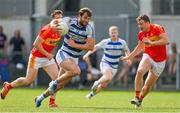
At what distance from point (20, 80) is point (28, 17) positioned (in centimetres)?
1672

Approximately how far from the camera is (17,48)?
3647 cm

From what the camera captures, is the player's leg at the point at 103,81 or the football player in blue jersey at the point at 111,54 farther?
the football player in blue jersey at the point at 111,54

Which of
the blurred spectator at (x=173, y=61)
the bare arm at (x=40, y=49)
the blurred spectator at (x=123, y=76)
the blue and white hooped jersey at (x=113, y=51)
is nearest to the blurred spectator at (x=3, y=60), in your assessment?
the blurred spectator at (x=123, y=76)

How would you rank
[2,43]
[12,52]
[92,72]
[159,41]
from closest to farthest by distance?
[159,41] → [92,72] → [2,43] → [12,52]

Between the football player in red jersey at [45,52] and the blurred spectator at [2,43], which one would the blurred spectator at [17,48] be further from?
the football player in red jersey at [45,52]

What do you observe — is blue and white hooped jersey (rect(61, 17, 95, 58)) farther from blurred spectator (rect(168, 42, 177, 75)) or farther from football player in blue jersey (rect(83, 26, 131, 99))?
blurred spectator (rect(168, 42, 177, 75))

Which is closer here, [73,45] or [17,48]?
[73,45]

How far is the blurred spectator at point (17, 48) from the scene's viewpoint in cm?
3616

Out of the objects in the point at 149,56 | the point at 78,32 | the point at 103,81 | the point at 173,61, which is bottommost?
the point at 173,61

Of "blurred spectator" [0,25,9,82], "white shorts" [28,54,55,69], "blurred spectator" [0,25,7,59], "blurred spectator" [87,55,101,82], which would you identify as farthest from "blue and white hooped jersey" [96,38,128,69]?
"blurred spectator" [0,25,7,59]

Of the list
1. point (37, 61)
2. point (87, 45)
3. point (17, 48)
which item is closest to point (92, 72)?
point (17, 48)

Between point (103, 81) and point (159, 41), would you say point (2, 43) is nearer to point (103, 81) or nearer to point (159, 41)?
Answer: point (103, 81)

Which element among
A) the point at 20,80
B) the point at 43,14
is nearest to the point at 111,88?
the point at 43,14

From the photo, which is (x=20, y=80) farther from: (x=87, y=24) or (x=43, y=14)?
(x=43, y=14)
